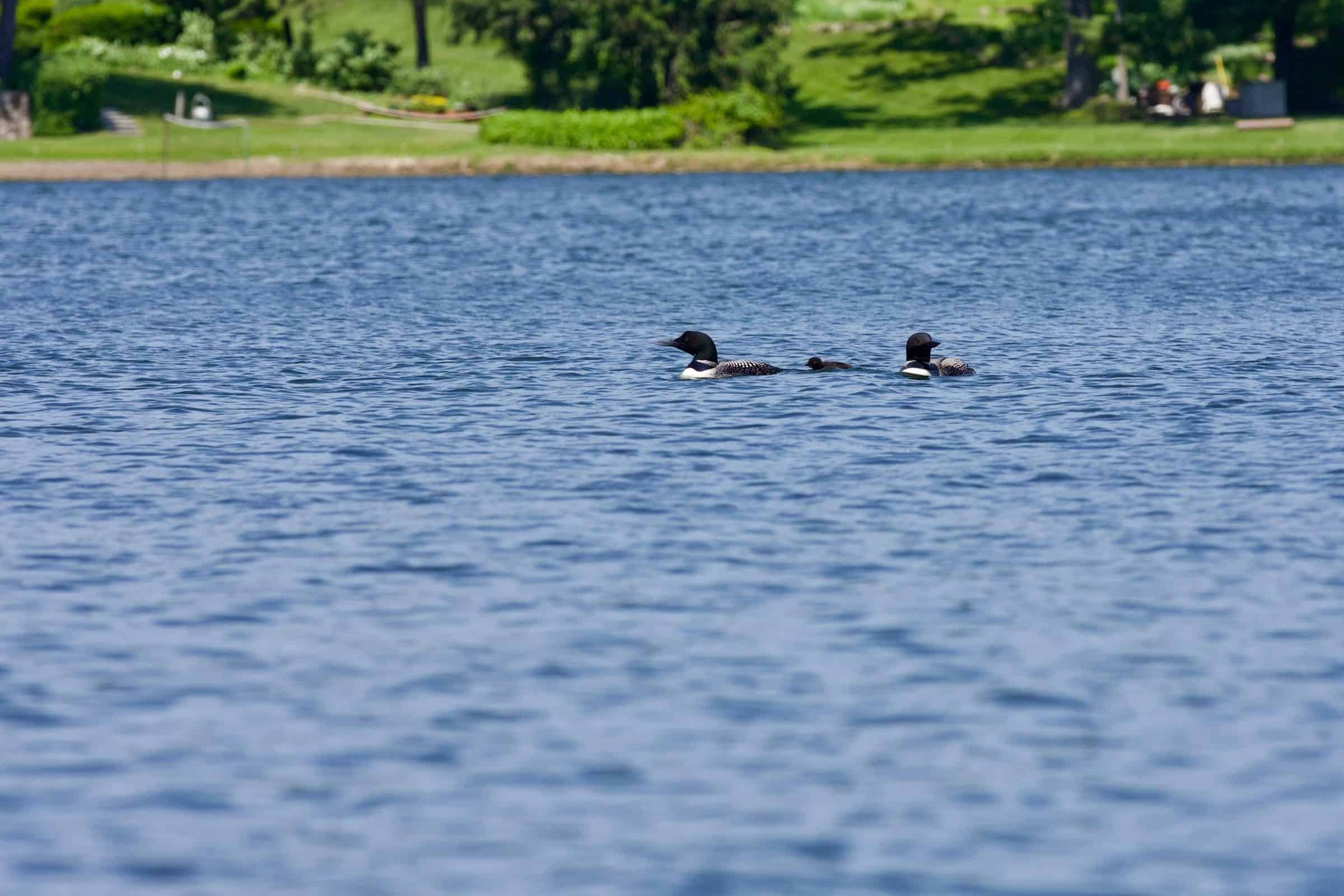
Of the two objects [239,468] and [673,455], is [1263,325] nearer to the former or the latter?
[673,455]

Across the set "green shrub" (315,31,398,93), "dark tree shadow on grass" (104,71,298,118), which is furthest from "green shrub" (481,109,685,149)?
"green shrub" (315,31,398,93)

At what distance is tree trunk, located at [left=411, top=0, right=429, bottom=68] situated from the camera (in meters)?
108

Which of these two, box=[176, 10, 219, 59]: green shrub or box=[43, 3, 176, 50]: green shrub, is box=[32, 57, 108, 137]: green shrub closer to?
box=[176, 10, 219, 59]: green shrub

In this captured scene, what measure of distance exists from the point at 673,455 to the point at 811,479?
2244 mm

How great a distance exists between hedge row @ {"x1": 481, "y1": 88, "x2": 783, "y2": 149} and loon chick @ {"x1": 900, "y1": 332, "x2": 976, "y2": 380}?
6201 cm

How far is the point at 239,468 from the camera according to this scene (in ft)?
78.4

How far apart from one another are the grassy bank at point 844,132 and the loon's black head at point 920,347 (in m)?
58.2

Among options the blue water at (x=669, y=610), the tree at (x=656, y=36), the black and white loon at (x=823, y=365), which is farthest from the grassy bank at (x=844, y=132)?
the black and white loon at (x=823, y=365)

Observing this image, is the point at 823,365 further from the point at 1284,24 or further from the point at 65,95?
the point at 1284,24

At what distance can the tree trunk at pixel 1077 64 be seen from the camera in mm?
104000

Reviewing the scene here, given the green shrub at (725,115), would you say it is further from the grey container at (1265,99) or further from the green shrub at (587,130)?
the grey container at (1265,99)

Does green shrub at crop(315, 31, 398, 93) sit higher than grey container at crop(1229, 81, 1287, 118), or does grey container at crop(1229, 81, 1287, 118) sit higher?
green shrub at crop(315, 31, 398, 93)

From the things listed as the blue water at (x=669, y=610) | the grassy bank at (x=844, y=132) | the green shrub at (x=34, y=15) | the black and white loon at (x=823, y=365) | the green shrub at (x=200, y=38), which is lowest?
the blue water at (x=669, y=610)

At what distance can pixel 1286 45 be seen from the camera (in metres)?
103
